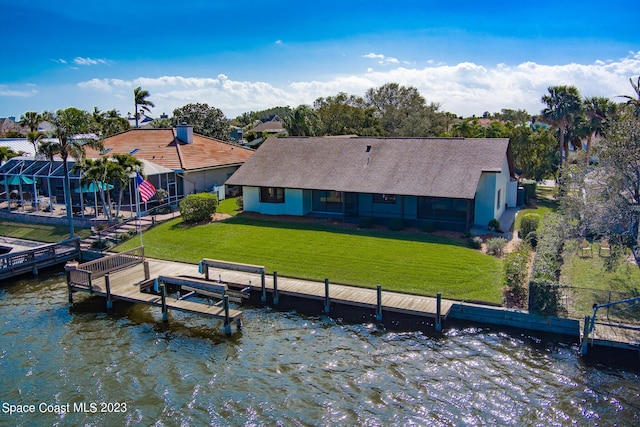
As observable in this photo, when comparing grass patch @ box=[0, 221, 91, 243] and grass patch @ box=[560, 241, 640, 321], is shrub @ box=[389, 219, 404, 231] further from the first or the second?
grass patch @ box=[0, 221, 91, 243]

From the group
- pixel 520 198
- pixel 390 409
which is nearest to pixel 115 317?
pixel 390 409

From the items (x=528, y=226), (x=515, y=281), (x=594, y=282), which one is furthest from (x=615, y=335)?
(x=528, y=226)

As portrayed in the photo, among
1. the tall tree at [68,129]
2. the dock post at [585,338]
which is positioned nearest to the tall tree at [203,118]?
the tall tree at [68,129]

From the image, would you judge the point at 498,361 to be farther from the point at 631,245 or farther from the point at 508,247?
the point at 508,247

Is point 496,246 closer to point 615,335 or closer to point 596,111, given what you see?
point 615,335

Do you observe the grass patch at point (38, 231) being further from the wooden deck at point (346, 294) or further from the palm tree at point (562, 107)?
the palm tree at point (562, 107)

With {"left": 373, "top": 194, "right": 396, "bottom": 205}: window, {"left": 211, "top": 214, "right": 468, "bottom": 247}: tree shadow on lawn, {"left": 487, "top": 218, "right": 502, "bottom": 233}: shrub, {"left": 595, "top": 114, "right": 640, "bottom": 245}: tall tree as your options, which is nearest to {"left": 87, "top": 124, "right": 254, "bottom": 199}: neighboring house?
{"left": 211, "top": 214, "right": 468, "bottom": 247}: tree shadow on lawn
